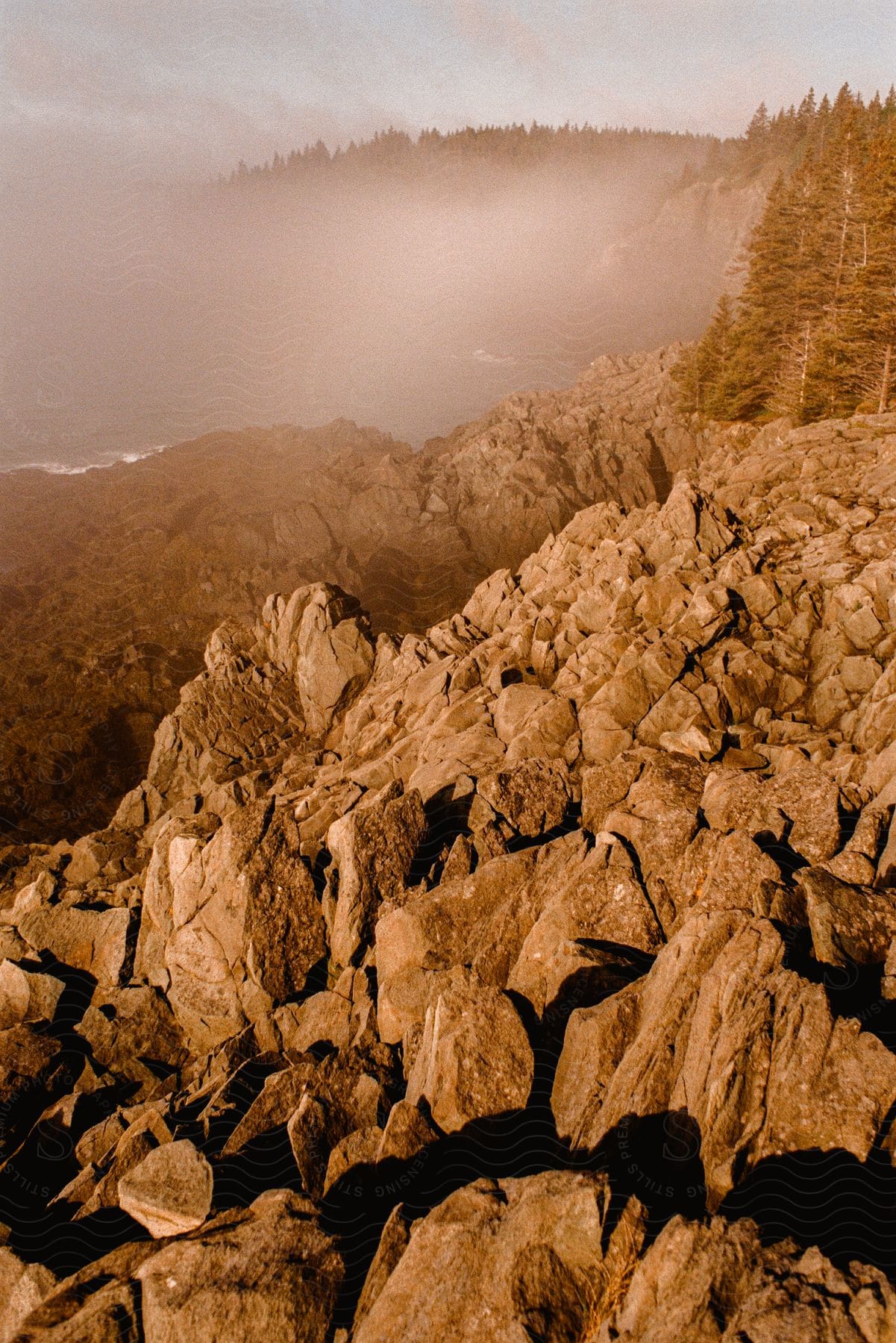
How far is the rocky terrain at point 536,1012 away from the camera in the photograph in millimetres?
6750

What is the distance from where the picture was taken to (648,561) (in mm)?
31062

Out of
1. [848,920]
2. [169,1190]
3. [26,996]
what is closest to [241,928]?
[169,1190]

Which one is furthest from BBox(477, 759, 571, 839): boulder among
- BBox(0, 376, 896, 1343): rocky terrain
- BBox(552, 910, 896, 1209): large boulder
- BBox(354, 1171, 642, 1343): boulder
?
BBox(354, 1171, 642, 1343): boulder

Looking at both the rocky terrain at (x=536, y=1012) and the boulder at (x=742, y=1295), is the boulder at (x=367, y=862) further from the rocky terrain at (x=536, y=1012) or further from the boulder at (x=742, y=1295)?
the boulder at (x=742, y=1295)

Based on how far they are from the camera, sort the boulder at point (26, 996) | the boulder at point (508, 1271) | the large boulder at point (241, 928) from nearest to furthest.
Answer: the boulder at point (508, 1271) → the large boulder at point (241, 928) → the boulder at point (26, 996)

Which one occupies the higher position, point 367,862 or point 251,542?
point 367,862

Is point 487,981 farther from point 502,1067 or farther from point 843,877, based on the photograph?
point 843,877

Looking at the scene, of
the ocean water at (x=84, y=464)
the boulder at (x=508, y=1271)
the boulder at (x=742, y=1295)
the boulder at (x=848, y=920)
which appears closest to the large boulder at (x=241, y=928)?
the boulder at (x=508, y=1271)

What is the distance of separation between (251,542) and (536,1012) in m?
81.8

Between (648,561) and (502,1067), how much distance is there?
1003 inches

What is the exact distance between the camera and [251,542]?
8494cm

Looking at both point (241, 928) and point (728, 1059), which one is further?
point (241, 928)

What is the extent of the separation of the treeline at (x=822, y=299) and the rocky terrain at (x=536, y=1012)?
2421 centimetres

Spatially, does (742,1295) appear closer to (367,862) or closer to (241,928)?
(367,862)
